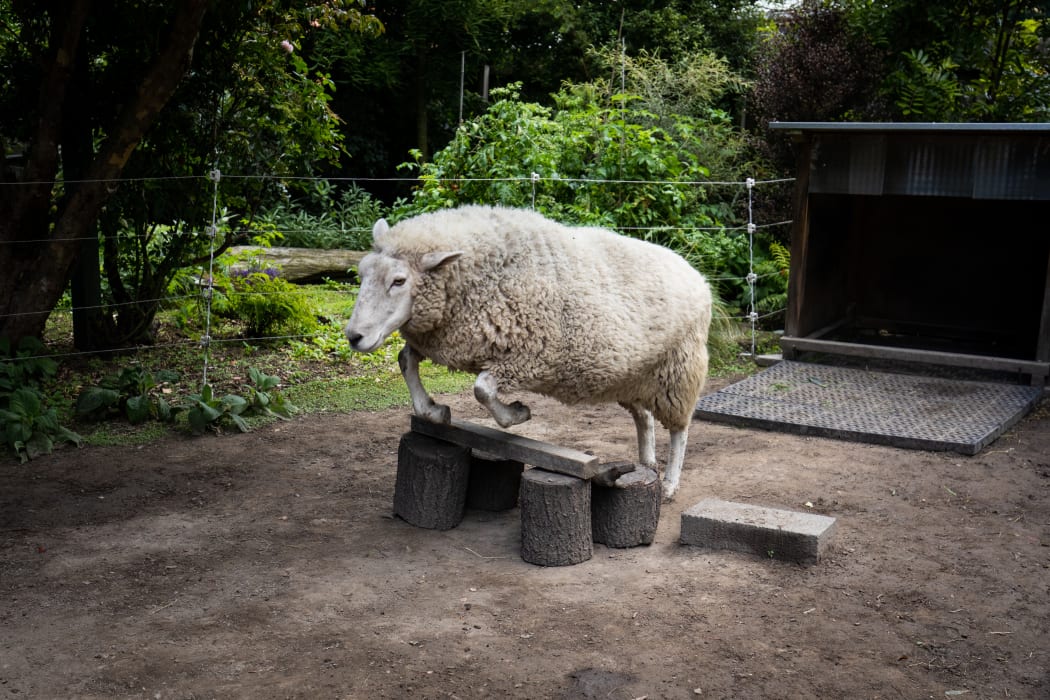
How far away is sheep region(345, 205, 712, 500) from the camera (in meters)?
4.94

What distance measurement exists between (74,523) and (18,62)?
4.53 m

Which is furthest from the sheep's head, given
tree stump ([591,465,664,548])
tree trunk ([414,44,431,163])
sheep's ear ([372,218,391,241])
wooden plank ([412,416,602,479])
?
tree trunk ([414,44,431,163])

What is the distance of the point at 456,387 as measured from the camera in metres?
9.03

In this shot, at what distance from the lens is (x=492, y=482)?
5918 mm

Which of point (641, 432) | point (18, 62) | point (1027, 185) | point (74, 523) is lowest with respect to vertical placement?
point (74, 523)

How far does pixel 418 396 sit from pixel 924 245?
7690 millimetres

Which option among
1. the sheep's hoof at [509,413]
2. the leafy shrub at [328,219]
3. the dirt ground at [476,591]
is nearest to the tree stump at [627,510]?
the dirt ground at [476,591]

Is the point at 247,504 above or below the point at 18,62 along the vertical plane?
below

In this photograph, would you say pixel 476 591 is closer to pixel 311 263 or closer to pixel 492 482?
pixel 492 482

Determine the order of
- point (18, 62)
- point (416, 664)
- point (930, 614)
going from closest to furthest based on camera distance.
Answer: point (416, 664) < point (930, 614) < point (18, 62)

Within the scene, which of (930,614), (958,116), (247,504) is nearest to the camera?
(930,614)

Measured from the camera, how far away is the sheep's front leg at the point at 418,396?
5.42 meters

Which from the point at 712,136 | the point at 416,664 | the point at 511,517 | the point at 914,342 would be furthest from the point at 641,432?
the point at 712,136

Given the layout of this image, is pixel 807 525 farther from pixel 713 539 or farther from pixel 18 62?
pixel 18 62
